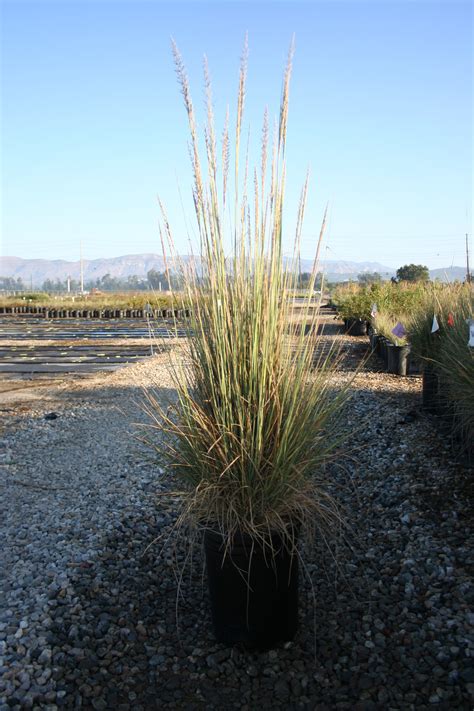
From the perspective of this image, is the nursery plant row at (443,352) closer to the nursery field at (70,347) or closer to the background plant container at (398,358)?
the background plant container at (398,358)

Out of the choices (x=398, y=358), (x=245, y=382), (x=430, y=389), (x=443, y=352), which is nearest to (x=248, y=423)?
(x=245, y=382)

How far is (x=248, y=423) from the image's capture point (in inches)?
87.6

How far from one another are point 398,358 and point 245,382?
20.2ft

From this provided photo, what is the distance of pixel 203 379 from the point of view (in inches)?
95.4

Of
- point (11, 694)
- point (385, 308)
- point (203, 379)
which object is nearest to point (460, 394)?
point (203, 379)

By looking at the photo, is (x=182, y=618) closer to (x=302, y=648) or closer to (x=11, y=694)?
(x=302, y=648)

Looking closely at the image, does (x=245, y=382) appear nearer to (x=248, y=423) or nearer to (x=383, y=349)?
(x=248, y=423)

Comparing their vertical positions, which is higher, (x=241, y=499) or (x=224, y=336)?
(x=224, y=336)

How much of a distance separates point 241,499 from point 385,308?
11145 millimetres

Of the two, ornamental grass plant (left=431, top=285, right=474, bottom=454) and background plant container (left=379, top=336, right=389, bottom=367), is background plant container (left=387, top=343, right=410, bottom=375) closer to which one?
background plant container (left=379, top=336, right=389, bottom=367)

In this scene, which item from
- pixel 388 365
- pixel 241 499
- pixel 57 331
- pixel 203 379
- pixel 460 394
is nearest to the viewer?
pixel 241 499

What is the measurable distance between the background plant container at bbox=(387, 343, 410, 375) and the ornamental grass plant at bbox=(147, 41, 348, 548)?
227 inches

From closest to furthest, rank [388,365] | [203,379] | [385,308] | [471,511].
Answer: [203,379] < [471,511] < [388,365] < [385,308]

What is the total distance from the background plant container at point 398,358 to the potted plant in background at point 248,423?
584cm
